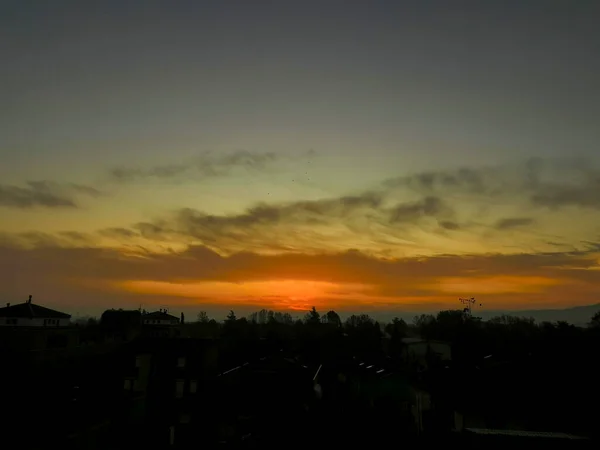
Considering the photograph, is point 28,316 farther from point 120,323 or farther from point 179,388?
point 179,388

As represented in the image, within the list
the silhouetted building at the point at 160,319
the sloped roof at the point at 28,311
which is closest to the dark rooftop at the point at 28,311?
the sloped roof at the point at 28,311

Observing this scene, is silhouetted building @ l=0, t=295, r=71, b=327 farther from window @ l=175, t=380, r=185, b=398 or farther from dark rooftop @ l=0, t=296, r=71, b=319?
window @ l=175, t=380, r=185, b=398

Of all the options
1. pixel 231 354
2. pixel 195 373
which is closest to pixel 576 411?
pixel 195 373

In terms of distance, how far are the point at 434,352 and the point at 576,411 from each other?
3325cm

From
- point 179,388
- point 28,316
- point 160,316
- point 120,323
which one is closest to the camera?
point 179,388

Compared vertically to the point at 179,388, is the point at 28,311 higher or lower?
higher

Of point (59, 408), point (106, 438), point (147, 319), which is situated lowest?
point (106, 438)

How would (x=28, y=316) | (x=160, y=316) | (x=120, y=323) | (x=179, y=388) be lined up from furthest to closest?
(x=160, y=316) → (x=120, y=323) → (x=28, y=316) → (x=179, y=388)

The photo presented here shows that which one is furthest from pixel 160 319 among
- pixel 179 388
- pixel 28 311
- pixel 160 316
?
pixel 179 388

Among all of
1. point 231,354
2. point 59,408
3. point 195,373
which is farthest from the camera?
point 231,354

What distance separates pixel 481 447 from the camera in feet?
69.5

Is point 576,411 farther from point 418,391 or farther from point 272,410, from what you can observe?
point 272,410

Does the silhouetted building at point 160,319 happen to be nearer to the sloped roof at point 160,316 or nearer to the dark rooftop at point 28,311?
the sloped roof at point 160,316

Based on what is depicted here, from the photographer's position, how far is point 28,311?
5372 cm
